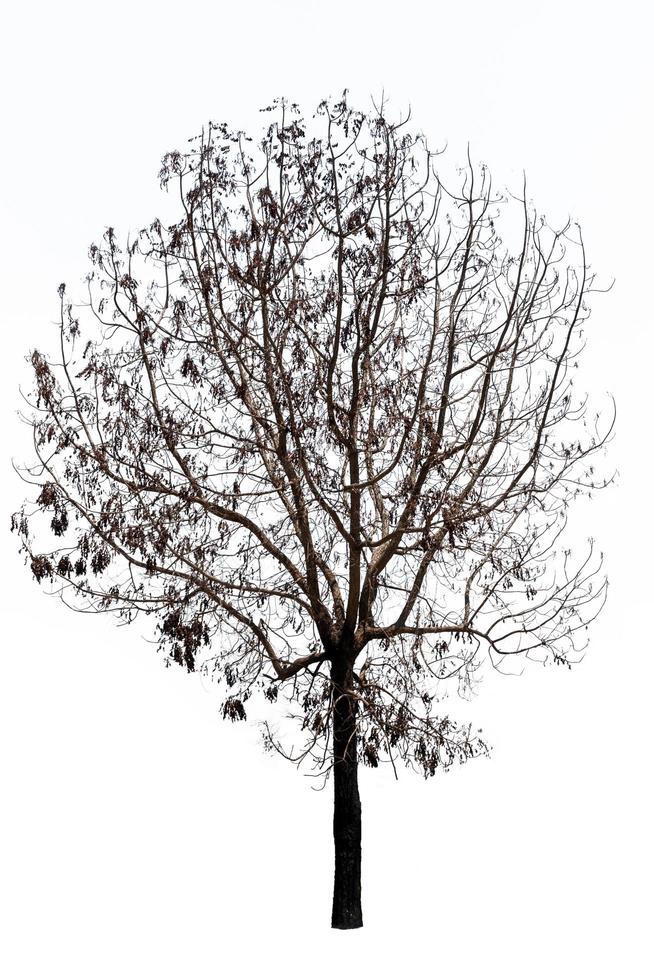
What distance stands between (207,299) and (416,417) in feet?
8.11

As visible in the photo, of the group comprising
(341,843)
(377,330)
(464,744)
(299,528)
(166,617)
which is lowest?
(341,843)

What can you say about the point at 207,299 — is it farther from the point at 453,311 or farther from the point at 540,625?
the point at 540,625

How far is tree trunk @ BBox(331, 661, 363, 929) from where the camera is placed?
12.7m

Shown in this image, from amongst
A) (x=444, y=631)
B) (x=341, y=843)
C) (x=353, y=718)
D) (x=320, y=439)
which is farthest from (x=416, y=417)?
(x=341, y=843)

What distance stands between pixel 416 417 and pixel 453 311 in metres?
1.19

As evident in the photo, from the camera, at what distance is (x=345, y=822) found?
41.8ft

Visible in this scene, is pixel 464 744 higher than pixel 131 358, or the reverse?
pixel 131 358

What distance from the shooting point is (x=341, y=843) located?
41.8 feet

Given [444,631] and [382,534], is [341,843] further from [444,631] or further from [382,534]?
[382,534]

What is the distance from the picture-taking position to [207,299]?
12.8m

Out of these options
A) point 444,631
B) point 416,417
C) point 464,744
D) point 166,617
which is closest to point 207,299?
point 416,417

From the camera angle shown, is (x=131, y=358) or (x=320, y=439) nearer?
(x=320, y=439)

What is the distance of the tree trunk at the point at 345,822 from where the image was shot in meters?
12.7

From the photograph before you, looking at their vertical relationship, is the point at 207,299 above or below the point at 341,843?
above
